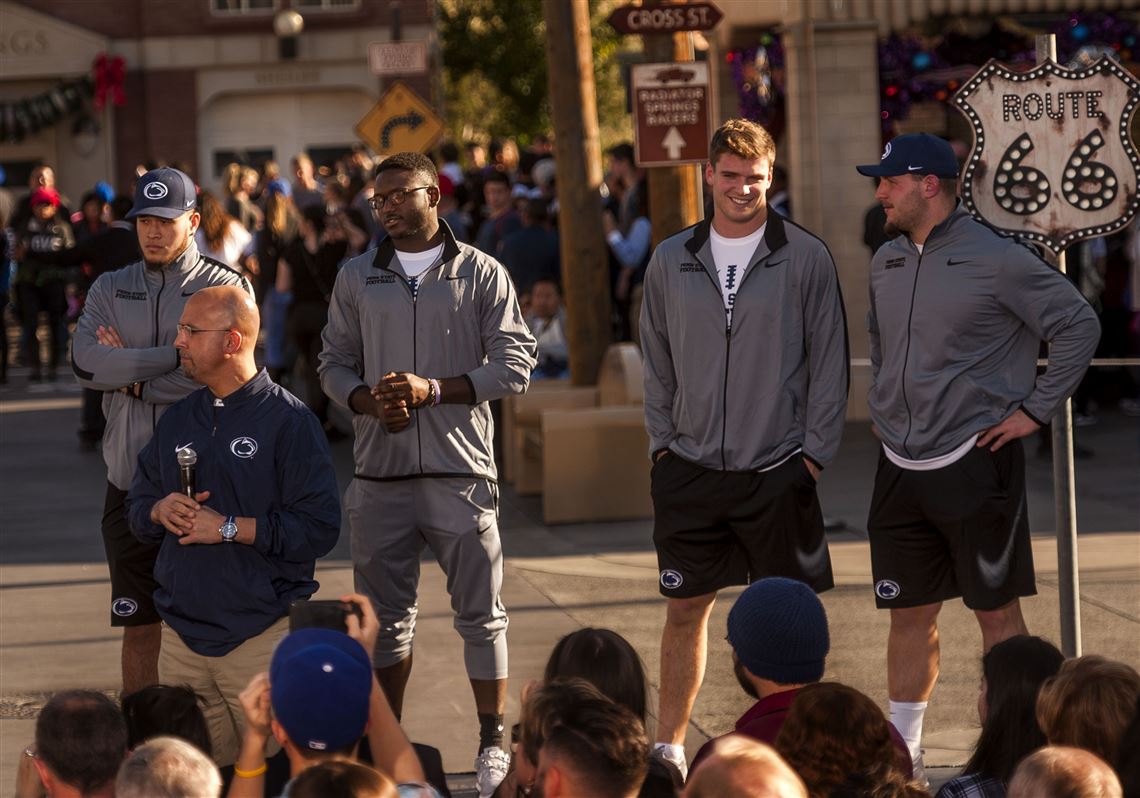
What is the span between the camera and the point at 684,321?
648 cm

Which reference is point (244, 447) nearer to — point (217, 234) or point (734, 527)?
point (734, 527)

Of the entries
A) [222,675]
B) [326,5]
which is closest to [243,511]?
[222,675]

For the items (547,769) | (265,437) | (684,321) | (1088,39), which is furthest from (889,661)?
(1088,39)

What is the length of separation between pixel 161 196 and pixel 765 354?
2.18 m

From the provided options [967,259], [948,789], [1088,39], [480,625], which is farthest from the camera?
[1088,39]

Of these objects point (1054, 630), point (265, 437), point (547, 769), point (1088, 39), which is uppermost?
point (1088, 39)

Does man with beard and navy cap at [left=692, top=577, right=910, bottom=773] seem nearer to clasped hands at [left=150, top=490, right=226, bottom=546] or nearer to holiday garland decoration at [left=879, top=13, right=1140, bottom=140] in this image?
clasped hands at [left=150, top=490, right=226, bottom=546]

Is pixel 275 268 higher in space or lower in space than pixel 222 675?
higher

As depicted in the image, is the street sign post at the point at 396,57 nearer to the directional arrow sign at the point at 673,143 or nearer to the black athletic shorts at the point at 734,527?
the directional arrow sign at the point at 673,143

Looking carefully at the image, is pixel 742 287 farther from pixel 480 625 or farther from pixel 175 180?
pixel 175 180

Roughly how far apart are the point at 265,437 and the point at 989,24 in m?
12.2

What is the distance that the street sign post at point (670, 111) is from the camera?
1123 centimetres

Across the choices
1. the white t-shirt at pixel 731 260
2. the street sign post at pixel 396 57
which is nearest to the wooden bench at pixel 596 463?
the white t-shirt at pixel 731 260

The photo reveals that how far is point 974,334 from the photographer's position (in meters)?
6.32
